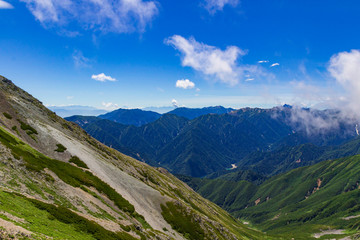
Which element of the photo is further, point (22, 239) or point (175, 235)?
point (175, 235)

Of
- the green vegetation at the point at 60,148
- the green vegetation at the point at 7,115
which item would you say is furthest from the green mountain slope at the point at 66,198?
the green vegetation at the point at 7,115

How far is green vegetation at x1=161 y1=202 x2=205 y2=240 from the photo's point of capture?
87.1 metres

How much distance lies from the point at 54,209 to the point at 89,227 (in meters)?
7.27

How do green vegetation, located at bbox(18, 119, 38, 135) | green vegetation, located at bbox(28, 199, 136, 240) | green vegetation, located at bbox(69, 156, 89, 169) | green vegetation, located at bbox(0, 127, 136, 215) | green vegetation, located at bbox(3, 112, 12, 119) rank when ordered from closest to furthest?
green vegetation, located at bbox(28, 199, 136, 240) → green vegetation, located at bbox(0, 127, 136, 215) → green vegetation, located at bbox(69, 156, 89, 169) → green vegetation, located at bbox(18, 119, 38, 135) → green vegetation, located at bbox(3, 112, 12, 119)

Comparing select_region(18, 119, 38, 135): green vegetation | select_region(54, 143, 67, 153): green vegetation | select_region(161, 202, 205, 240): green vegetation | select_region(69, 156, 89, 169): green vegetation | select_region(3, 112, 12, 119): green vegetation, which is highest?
select_region(3, 112, 12, 119): green vegetation

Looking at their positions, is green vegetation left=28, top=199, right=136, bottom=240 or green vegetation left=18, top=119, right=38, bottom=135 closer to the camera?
green vegetation left=28, top=199, right=136, bottom=240

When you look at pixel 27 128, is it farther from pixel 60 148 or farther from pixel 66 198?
pixel 66 198

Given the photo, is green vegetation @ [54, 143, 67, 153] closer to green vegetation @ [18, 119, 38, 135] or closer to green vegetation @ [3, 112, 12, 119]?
green vegetation @ [18, 119, 38, 135]

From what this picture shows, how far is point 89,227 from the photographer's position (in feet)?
141

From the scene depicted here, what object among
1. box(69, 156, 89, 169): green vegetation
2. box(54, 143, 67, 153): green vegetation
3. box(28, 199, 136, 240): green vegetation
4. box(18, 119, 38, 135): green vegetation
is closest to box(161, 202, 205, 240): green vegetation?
box(69, 156, 89, 169): green vegetation

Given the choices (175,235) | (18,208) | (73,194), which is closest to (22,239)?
(18,208)

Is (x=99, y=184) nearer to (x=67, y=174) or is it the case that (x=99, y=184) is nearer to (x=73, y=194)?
(x=67, y=174)

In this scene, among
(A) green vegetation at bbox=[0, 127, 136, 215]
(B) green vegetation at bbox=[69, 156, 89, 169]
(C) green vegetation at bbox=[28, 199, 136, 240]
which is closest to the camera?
(C) green vegetation at bbox=[28, 199, 136, 240]

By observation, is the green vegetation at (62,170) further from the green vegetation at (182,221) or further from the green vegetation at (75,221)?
the green vegetation at (182,221)
